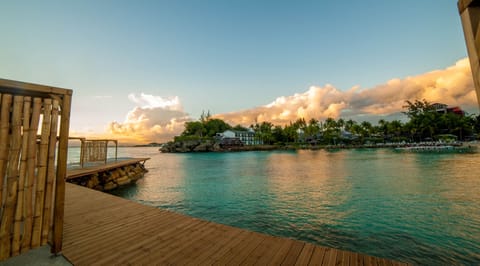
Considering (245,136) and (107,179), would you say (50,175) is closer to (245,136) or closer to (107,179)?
(107,179)

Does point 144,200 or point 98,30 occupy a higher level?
point 98,30

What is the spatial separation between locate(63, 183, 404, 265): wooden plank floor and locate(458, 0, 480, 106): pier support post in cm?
221

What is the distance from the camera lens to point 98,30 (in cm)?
1127

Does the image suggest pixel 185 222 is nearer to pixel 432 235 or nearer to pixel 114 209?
pixel 114 209

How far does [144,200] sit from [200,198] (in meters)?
2.56

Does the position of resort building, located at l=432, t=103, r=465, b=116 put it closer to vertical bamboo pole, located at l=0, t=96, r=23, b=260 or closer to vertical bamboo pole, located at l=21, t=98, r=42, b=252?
vertical bamboo pole, located at l=21, t=98, r=42, b=252

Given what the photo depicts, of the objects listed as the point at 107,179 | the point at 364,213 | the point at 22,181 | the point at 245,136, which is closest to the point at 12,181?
the point at 22,181

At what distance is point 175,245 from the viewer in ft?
8.74

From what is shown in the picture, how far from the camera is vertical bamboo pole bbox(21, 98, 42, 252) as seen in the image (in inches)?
90.3

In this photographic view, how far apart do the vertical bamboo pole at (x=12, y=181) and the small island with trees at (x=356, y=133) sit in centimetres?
6541

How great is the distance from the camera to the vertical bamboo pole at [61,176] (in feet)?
7.80

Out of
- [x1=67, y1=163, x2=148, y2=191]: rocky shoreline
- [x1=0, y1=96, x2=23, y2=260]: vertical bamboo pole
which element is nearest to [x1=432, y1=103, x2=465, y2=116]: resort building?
[x1=67, y1=163, x2=148, y2=191]: rocky shoreline

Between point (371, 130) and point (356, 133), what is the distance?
502cm

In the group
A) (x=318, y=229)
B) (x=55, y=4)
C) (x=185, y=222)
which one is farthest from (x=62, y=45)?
(x=318, y=229)
